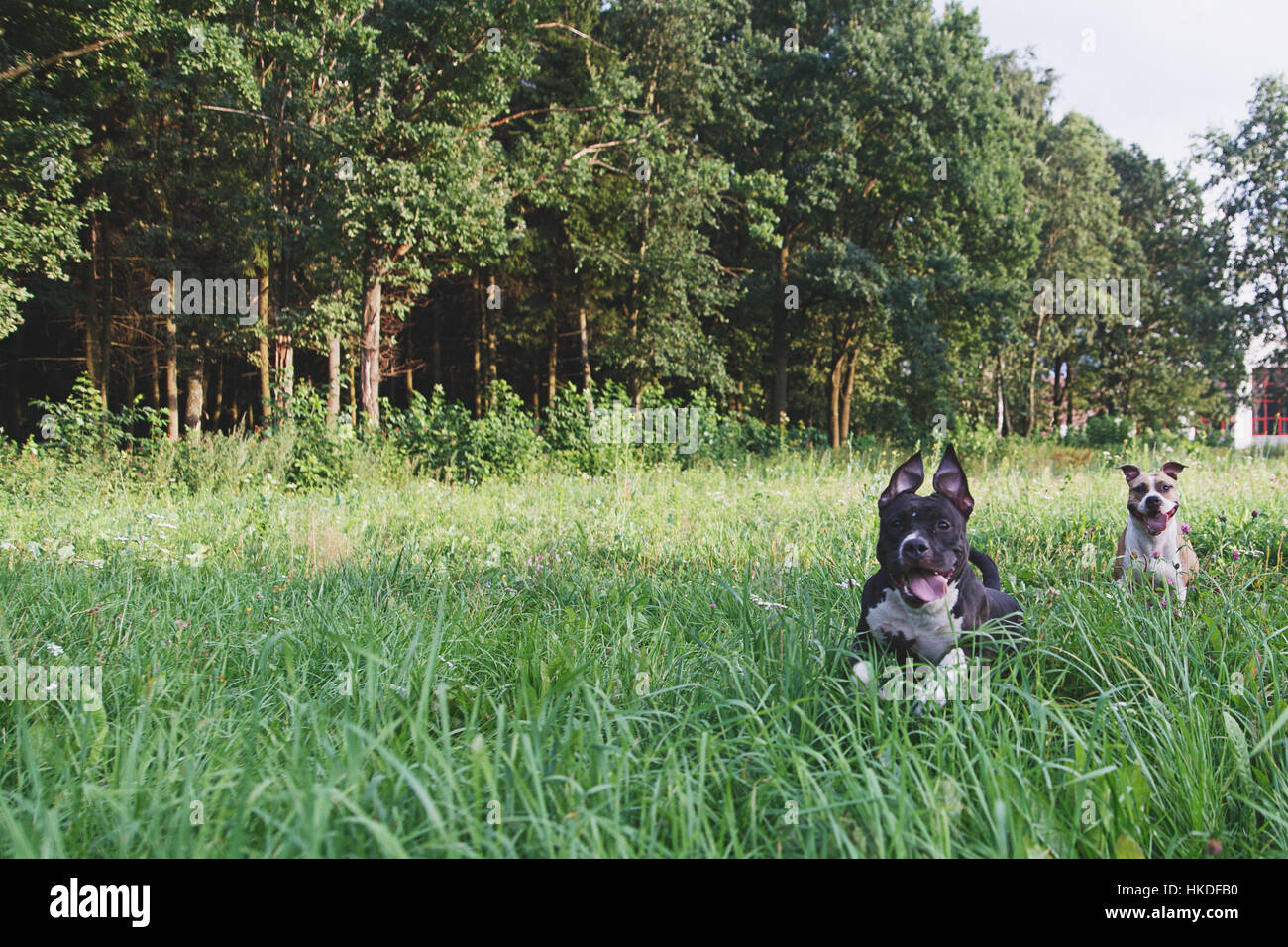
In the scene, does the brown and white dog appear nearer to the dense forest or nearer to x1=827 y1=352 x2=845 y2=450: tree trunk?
the dense forest

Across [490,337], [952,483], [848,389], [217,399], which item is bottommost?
[952,483]

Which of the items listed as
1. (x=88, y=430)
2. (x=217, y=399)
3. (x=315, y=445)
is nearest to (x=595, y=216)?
(x=315, y=445)

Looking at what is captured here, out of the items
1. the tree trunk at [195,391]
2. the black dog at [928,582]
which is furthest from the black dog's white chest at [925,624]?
the tree trunk at [195,391]

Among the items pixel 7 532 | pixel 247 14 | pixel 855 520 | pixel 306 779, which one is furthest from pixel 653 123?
pixel 306 779

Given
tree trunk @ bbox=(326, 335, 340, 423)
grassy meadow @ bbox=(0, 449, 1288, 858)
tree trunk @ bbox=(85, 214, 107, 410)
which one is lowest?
grassy meadow @ bbox=(0, 449, 1288, 858)

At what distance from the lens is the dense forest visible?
12734 mm

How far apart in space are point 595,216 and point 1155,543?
62.7 feet

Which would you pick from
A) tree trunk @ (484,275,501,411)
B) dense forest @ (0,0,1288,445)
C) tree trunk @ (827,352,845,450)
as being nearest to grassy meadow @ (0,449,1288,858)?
dense forest @ (0,0,1288,445)

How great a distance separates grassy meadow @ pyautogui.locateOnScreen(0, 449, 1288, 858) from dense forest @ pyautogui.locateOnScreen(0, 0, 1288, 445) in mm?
8894

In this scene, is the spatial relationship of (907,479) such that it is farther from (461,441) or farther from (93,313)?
(93,313)

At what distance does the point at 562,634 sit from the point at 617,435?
9.81 metres

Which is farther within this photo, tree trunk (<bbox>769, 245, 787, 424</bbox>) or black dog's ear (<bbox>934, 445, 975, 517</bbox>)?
tree trunk (<bbox>769, 245, 787, 424</bbox>)

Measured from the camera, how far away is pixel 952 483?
228 cm

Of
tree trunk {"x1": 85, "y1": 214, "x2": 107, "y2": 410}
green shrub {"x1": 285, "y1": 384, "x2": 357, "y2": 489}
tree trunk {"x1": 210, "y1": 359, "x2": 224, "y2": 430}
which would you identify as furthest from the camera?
tree trunk {"x1": 210, "y1": 359, "x2": 224, "y2": 430}
